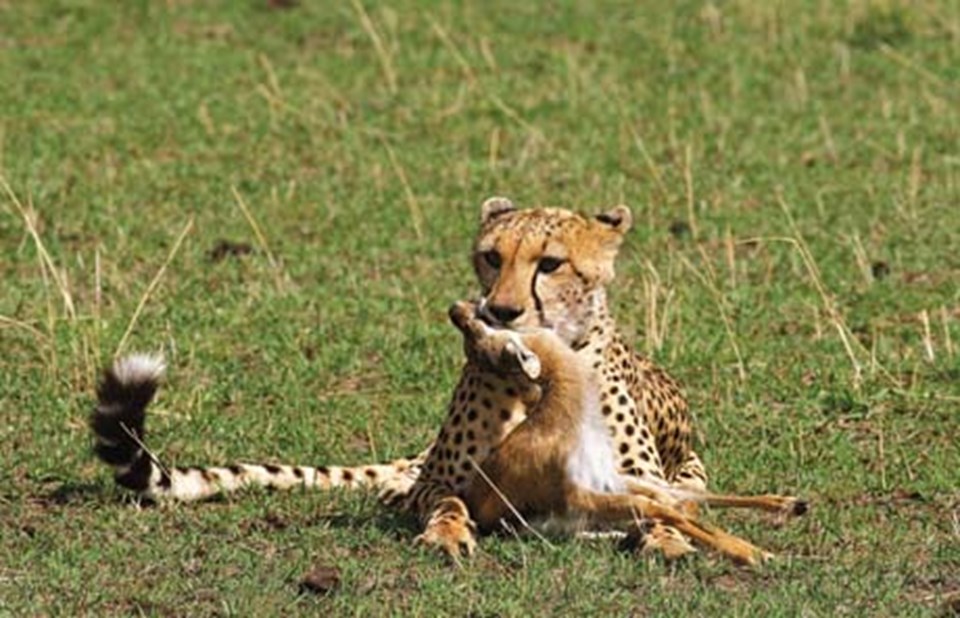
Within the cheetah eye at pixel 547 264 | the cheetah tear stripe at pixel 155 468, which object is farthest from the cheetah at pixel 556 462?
the cheetah tear stripe at pixel 155 468

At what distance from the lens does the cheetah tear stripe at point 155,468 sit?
618 cm

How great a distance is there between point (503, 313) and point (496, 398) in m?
0.21

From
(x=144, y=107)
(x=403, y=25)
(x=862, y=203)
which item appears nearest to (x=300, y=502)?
(x=862, y=203)

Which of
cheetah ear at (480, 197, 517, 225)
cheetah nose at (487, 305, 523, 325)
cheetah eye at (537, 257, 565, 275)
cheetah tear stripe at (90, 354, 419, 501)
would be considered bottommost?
cheetah tear stripe at (90, 354, 419, 501)

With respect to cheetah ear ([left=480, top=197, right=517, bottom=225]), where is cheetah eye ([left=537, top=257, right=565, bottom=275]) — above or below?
below

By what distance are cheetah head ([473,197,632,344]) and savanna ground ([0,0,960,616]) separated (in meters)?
0.59

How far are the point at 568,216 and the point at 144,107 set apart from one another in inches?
196

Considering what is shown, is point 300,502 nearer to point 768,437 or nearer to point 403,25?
point 768,437

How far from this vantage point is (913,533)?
6223 mm

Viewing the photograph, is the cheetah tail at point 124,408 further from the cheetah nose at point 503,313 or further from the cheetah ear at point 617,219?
the cheetah ear at point 617,219

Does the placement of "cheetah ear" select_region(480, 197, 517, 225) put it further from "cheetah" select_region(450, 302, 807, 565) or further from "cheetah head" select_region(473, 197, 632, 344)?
"cheetah" select_region(450, 302, 807, 565)

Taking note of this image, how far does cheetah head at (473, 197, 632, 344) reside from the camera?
20.3 ft

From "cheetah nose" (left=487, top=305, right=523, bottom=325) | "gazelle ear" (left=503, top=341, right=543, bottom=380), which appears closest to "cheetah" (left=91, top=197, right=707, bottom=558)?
"cheetah nose" (left=487, top=305, right=523, bottom=325)

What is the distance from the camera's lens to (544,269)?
20.6ft
